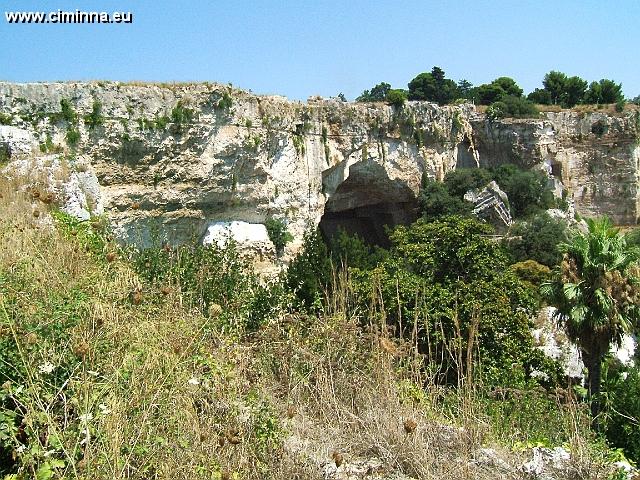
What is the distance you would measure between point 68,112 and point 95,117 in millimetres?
752

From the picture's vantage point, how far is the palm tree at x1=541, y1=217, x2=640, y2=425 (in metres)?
12.0

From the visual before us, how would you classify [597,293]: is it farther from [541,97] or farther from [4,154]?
[541,97]

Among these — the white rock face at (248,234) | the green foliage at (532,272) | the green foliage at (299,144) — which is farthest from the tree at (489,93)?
the white rock face at (248,234)

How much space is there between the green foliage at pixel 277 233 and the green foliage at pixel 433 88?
33.6 m

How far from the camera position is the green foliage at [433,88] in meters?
52.9

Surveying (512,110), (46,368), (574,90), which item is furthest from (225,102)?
(574,90)

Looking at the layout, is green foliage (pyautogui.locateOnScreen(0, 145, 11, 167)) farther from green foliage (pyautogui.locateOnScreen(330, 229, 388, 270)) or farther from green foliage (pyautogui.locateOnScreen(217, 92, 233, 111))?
green foliage (pyautogui.locateOnScreen(217, 92, 233, 111))

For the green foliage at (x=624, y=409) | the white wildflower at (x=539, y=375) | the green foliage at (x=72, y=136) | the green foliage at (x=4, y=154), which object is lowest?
the green foliage at (x=624, y=409)

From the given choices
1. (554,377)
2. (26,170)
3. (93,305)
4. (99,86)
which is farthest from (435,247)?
(93,305)

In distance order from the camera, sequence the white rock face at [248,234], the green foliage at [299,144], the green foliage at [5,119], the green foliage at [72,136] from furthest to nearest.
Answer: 1. the green foliage at [299,144]
2. the white rock face at [248,234]
3. the green foliage at [72,136]
4. the green foliage at [5,119]

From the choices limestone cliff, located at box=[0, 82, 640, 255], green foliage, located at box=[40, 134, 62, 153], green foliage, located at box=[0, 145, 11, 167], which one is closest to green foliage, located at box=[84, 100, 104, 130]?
limestone cliff, located at box=[0, 82, 640, 255]

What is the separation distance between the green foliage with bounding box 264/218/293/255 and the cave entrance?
10.9 feet

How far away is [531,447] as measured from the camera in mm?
4250

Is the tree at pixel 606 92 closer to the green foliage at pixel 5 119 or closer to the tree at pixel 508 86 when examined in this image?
the tree at pixel 508 86
